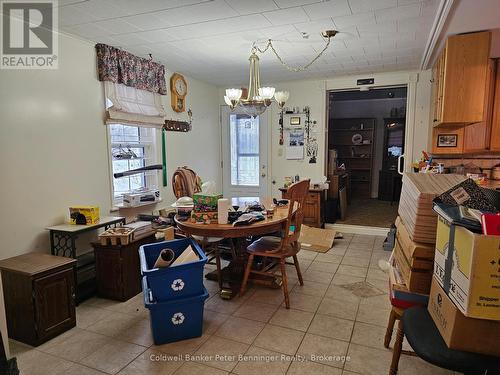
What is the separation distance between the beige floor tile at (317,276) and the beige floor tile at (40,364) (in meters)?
2.22

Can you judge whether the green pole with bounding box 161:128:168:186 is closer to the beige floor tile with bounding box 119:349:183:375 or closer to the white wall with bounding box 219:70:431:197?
the white wall with bounding box 219:70:431:197

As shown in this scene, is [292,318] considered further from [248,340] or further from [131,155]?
[131,155]

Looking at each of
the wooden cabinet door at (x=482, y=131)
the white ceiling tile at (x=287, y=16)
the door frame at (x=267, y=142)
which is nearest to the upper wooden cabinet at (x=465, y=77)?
the wooden cabinet door at (x=482, y=131)

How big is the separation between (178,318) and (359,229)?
375 centimetres

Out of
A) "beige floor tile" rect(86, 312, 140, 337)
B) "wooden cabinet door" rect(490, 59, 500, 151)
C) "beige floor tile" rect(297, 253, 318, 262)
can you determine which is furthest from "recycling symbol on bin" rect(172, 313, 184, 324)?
"wooden cabinet door" rect(490, 59, 500, 151)

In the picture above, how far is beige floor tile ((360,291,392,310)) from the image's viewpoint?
9.05 ft

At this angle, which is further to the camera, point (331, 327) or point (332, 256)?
point (332, 256)

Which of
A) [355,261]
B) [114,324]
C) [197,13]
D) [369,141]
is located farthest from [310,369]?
[369,141]

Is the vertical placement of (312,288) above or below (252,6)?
below

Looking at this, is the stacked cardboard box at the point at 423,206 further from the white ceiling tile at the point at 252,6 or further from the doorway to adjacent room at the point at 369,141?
the doorway to adjacent room at the point at 369,141

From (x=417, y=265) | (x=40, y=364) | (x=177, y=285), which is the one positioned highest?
(x=417, y=265)

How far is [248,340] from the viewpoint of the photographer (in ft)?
7.48

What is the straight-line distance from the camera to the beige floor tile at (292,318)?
8.11ft

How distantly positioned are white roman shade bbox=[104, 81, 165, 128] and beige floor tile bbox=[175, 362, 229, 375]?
8.68ft
